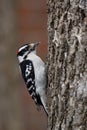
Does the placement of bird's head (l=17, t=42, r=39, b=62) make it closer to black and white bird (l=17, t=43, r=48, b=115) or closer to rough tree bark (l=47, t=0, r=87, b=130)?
black and white bird (l=17, t=43, r=48, b=115)

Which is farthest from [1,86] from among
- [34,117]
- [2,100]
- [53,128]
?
[53,128]

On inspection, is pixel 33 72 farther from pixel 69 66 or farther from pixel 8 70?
pixel 8 70

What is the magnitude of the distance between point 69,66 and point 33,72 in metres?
1.72

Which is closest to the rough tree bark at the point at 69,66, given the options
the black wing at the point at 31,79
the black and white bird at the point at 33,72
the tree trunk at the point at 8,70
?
the black and white bird at the point at 33,72

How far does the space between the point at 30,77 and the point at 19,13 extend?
197 inches

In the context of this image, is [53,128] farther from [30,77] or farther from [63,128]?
[30,77]

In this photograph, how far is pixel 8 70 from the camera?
31.9ft

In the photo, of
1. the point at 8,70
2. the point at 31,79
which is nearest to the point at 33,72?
the point at 31,79

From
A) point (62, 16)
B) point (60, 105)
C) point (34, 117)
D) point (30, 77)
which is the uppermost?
point (62, 16)

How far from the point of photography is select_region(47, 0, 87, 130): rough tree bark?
17.6ft

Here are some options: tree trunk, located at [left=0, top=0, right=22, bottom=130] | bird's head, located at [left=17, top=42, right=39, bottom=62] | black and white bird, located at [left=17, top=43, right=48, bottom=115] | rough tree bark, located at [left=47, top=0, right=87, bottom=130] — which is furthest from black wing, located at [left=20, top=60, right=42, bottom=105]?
tree trunk, located at [left=0, top=0, right=22, bottom=130]

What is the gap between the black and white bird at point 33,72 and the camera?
701cm

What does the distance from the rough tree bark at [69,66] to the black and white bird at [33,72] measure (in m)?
1.18

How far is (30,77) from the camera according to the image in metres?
7.17
